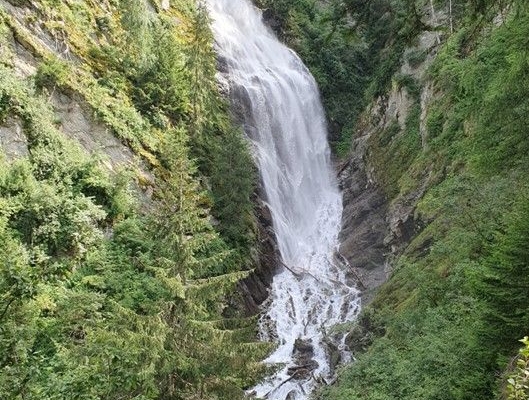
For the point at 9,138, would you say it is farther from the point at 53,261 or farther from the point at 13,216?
the point at 53,261

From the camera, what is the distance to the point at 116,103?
65.1 feet

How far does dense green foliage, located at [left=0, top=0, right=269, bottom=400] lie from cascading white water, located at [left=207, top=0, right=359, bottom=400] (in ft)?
11.8

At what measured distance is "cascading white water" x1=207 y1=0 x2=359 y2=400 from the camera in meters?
18.7

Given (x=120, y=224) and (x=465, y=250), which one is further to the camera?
(x=120, y=224)

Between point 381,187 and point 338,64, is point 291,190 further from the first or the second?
point 338,64

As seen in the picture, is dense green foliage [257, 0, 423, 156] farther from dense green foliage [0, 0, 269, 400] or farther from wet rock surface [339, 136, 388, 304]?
dense green foliage [0, 0, 269, 400]

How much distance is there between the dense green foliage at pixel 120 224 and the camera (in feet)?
30.5

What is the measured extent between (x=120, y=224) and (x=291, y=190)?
16783 mm

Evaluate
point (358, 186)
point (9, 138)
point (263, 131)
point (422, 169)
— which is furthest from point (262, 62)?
point (9, 138)

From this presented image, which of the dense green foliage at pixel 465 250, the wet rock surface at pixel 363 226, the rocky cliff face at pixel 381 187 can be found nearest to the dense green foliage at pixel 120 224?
the dense green foliage at pixel 465 250

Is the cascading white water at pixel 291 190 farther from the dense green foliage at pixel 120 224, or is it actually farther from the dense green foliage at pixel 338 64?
the dense green foliage at pixel 120 224

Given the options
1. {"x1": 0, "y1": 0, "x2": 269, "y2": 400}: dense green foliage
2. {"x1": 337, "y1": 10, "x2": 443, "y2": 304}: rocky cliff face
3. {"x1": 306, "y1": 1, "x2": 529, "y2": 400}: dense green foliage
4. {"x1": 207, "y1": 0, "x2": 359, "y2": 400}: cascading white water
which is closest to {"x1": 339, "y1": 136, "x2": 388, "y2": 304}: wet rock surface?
{"x1": 337, "y1": 10, "x2": 443, "y2": 304}: rocky cliff face

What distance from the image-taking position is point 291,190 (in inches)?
1216

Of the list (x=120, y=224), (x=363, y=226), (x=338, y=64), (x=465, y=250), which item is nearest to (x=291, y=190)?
(x=363, y=226)
